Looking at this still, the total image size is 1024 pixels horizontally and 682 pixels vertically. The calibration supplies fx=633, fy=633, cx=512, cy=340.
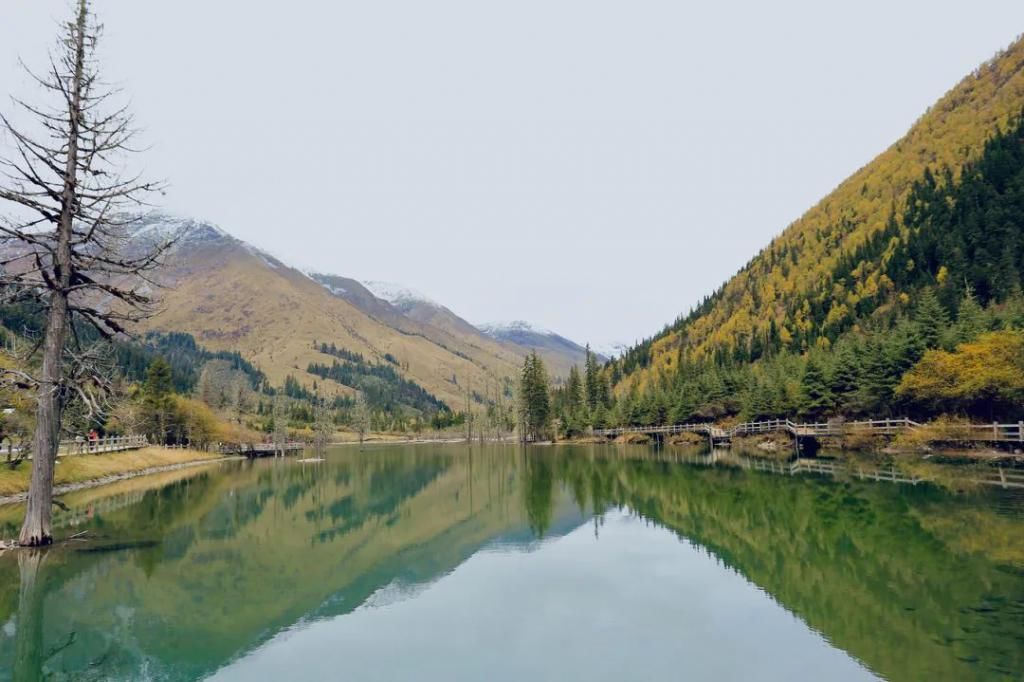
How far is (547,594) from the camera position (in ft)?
53.9

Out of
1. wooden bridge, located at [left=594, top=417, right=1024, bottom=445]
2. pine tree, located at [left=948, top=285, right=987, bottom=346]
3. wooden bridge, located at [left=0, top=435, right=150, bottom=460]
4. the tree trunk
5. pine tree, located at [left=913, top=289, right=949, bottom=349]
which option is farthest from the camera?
pine tree, located at [left=913, top=289, right=949, bottom=349]

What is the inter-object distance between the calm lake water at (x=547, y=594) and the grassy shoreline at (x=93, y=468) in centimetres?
743

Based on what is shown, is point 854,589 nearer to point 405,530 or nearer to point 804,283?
point 405,530

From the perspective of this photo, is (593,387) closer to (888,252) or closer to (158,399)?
(888,252)

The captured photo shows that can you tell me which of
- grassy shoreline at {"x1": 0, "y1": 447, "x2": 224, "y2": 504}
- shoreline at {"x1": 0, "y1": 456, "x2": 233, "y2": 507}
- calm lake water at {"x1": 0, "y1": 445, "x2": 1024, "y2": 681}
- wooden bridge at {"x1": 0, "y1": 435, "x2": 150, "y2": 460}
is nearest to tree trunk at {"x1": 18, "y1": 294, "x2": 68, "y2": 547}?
calm lake water at {"x1": 0, "y1": 445, "x2": 1024, "y2": 681}

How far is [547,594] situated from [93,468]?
149 feet

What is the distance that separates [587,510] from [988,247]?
91801 millimetres

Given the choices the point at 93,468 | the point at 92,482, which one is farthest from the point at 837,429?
the point at 93,468

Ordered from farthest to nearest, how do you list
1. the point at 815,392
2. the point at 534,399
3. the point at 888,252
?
1. the point at 534,399
2. the point at 888,252
3. the point at 815,392

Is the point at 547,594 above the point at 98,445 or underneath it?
underneath

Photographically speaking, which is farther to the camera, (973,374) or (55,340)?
(973,374)

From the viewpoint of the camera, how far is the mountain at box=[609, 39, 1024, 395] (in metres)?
Answer: 93.6

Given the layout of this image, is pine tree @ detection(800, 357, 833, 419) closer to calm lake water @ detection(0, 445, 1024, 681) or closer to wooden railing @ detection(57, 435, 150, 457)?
calm lake water @ detection(0, 445, 1024, 681)

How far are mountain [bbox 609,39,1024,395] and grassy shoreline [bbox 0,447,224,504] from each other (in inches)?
3100
